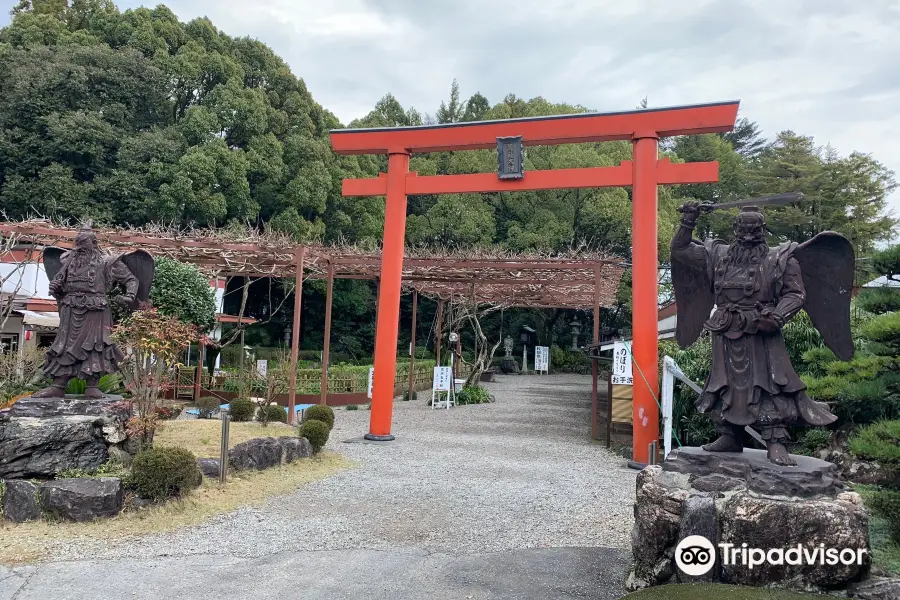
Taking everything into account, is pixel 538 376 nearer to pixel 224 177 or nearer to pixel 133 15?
pixel 224 177

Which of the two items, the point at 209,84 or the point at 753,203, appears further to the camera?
the point at 209,84

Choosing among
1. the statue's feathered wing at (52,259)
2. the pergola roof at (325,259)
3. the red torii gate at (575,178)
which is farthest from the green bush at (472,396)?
the statue's feathered wing at (52,259)

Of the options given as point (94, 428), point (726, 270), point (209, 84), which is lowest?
point (94, 428)

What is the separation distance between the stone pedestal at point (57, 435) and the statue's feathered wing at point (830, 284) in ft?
21.5

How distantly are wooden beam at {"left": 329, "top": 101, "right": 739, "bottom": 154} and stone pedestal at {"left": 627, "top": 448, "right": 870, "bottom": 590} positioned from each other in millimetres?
5701

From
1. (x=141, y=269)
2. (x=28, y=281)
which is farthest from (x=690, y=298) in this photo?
(x=28, y=281)

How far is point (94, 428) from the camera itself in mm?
6078

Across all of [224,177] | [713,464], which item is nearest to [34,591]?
[713,464]

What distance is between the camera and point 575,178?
364 inches

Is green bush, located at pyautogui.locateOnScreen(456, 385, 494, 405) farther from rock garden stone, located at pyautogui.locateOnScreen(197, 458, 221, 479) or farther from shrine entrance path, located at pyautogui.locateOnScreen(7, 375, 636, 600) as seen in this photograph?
rock garden stone, located at pyautogui.locateOnScreen(197, 458, 221, 479)

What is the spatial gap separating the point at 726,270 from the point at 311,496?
4827 mm

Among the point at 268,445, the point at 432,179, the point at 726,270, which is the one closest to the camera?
the point at 726,270

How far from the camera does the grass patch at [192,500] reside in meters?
4.90

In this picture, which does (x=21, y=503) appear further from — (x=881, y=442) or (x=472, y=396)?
(x=472, y=396)
